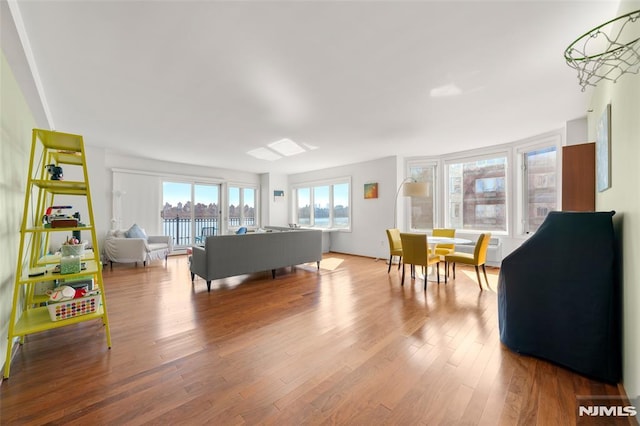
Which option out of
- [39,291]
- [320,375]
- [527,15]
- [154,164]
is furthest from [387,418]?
[154,164]

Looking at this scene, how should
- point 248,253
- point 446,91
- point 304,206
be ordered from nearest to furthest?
point 446,91, point 248,253, point 304,206

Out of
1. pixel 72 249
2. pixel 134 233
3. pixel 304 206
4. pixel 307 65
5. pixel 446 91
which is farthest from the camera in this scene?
pixel 304 206

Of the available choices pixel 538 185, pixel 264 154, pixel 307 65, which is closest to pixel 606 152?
pixel 307 65

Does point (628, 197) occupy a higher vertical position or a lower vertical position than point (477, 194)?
lower

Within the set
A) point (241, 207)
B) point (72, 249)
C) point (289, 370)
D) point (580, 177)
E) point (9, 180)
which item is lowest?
point (289, 370)

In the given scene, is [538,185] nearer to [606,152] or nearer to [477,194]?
[477,194]

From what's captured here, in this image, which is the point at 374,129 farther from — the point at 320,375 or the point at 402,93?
the point at 320,375

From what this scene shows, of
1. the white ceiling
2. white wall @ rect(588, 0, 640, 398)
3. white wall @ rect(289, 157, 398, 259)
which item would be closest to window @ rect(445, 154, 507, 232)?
the white ceiling

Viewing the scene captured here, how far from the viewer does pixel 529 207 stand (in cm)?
479

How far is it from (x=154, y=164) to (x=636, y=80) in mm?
7834

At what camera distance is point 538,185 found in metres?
4.65

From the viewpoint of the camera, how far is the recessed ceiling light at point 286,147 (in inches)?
193

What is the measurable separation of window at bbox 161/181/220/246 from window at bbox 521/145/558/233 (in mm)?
7569

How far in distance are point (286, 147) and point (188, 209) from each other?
3.77 m
